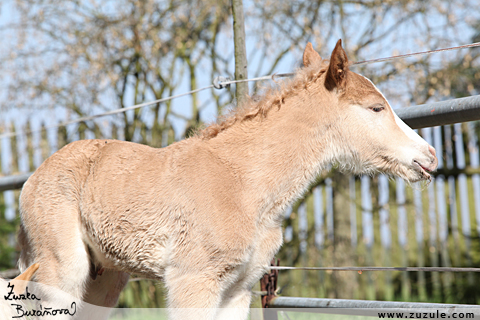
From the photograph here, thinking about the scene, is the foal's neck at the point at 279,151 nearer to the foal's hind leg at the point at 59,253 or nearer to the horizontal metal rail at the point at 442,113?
the horizontal metal rail at the point at 442,113

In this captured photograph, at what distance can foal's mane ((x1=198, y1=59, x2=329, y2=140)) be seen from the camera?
2980 mm

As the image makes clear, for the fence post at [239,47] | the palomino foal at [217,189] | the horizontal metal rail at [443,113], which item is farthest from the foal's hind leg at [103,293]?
the horizontal metal rail at [443,113]

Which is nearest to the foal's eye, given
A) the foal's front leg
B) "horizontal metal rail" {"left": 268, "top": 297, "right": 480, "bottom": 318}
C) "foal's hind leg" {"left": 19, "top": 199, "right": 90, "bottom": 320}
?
"horizontal metal rail" {"left": 268, "top": 297, "right": 480, "bottom": 318}

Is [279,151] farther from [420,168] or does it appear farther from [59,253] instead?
[59,253]

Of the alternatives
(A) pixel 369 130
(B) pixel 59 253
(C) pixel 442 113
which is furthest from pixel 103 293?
(C) pixel 442 113

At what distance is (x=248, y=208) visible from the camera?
2.69m

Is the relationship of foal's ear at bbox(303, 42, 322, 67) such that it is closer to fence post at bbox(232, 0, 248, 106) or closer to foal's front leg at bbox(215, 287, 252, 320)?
fence post at bbox(232, 0, 248, 106)

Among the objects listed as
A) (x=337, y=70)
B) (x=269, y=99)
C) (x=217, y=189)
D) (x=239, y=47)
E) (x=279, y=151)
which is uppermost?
(x=239, y=47)

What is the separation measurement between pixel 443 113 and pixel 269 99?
103 cm

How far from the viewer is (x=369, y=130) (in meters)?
2.89

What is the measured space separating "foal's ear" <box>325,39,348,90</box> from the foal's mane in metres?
0.11

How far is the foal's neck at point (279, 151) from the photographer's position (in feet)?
9.12

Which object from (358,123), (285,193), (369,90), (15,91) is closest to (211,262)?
(285,193)

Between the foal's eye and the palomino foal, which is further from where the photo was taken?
the foal's eye
